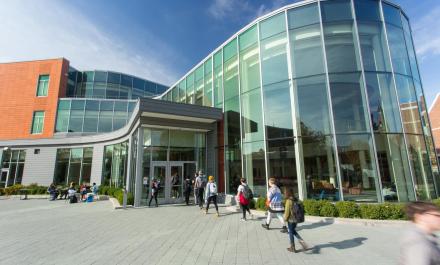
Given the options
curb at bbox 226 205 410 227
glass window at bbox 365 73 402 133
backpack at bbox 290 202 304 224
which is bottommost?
curb at bbox 226 205 410 227

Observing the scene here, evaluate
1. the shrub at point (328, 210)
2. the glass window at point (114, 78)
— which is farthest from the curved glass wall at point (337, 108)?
the glass window at point (114, 78)

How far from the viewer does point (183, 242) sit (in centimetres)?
643

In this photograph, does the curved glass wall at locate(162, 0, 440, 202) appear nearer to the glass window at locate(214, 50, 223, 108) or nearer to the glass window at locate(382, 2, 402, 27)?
the glass window at locate(382, 2, 402, 27)

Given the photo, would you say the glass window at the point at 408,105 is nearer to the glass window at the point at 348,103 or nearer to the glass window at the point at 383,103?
the glass window at the point at 383,103

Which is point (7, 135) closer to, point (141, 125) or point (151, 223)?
point (141, 125)

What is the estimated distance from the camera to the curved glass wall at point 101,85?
31.4 m

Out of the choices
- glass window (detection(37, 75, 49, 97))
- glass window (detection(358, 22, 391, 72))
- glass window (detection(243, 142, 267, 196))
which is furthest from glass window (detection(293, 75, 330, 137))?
glass window (detection(37, 75, 49, 97))

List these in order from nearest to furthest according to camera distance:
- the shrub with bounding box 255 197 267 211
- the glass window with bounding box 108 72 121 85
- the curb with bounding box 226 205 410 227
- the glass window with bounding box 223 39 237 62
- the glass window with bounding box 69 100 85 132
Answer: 1. the curb with bounding box 226 205 410 227
2. the shrub with bounding box 255 197 267 211
3. the glass window with bounding box 223 39 237 62
4. the glass window with bounding box 69 100 85 132
5. the glass window with bounding box 108 72 121 85

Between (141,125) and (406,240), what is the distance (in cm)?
1322

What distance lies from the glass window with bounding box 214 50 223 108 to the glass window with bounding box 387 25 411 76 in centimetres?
983

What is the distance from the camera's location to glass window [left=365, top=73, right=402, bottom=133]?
1038 cm

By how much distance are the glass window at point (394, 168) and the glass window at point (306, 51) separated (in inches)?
175

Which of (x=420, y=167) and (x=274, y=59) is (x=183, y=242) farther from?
(x=420, y=167)

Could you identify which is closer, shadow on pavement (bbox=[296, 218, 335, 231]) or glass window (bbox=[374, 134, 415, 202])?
shadow on pavement (bbox=[296, 218, 335, 231])
